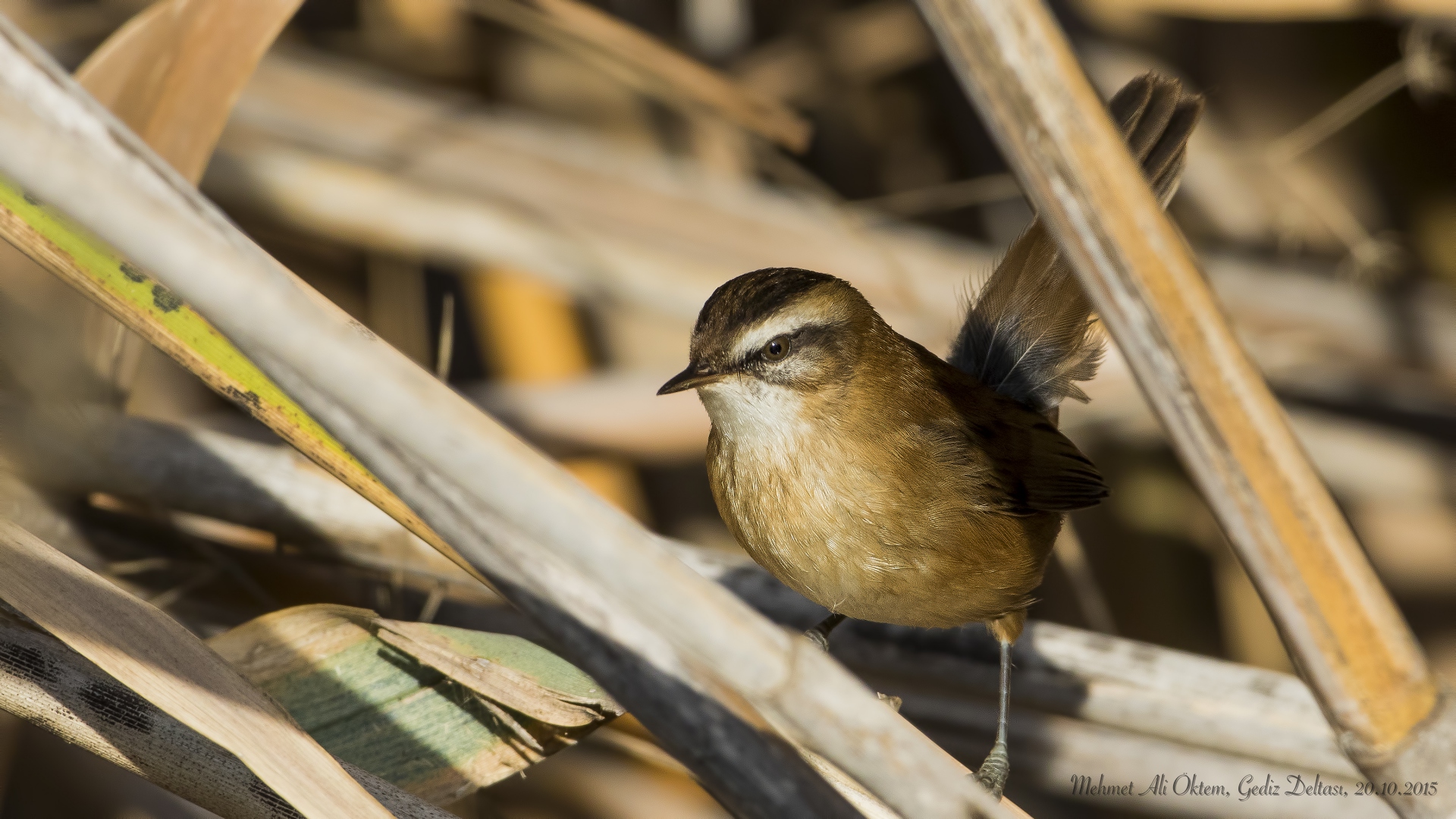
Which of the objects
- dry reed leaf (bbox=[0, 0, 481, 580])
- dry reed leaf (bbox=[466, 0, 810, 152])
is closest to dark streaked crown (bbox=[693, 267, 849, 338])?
dry reed leaf (bbox=[0, 0, 481, 580])

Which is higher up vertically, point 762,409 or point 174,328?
point 762,409

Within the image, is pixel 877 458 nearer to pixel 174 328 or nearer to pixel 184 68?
pixel 174 328

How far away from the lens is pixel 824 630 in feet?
7.70

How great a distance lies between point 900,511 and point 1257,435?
0.74m

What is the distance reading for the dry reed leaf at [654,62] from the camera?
2531 mm

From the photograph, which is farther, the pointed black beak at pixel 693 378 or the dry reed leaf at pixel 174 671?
the pointed black beak at pixel 693 378

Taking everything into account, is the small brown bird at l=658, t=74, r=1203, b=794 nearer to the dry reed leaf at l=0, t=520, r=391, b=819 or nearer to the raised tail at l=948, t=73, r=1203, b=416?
the raised tail at l=948, t=73, r=1203, b=416

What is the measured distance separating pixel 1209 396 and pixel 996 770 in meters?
1.18

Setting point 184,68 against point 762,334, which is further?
point 184,68

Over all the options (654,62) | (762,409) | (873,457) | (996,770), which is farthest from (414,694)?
(654,62)

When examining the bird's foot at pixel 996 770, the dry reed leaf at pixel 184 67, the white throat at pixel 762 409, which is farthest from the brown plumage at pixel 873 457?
the dry reed leaf at pixel 184 67

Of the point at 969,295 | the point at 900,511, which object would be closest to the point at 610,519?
the point at 900,511

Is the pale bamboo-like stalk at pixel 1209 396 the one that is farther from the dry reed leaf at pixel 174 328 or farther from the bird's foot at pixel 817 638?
the bird's foot at pixel 817 638

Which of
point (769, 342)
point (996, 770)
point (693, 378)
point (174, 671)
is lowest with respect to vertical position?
point (174, 671)
